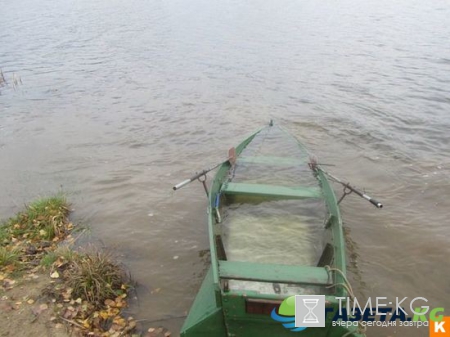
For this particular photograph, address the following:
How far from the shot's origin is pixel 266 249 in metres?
7.29

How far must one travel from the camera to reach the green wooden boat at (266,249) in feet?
16.7

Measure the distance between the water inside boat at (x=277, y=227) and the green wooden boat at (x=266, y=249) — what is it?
1 cm

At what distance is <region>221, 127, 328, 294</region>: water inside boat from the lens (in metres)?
7.03

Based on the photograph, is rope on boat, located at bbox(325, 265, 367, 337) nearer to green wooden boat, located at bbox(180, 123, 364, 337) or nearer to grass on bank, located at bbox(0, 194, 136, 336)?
green wooden boat, located at bbox(180, 123, 364, 337)

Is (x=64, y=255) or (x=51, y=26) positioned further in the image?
(x=51, y=26)

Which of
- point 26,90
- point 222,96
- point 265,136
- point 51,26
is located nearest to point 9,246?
point 265,136

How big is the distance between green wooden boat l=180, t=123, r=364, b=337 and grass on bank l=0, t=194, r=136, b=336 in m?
1.61

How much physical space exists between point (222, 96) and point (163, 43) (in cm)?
1117

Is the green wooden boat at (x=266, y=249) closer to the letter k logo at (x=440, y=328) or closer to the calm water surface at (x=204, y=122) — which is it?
the calm water surface at (x=204, y=122)

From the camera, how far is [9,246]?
777 centimetres

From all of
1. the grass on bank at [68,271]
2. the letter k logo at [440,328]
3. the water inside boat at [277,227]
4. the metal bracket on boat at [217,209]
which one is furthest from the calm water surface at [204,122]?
the metal bracket on boat at [217,209]

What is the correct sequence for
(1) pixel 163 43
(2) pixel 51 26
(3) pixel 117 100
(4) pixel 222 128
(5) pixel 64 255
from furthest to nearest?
(2) pixel 51 26 → (1) pixel 163 43 → (3) pixel 117 100 → (4) pixel 222 128 → (5) pixel 64 255

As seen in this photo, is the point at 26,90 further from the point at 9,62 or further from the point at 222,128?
the point at 222,128

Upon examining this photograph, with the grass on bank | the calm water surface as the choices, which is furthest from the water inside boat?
the grass on bank
